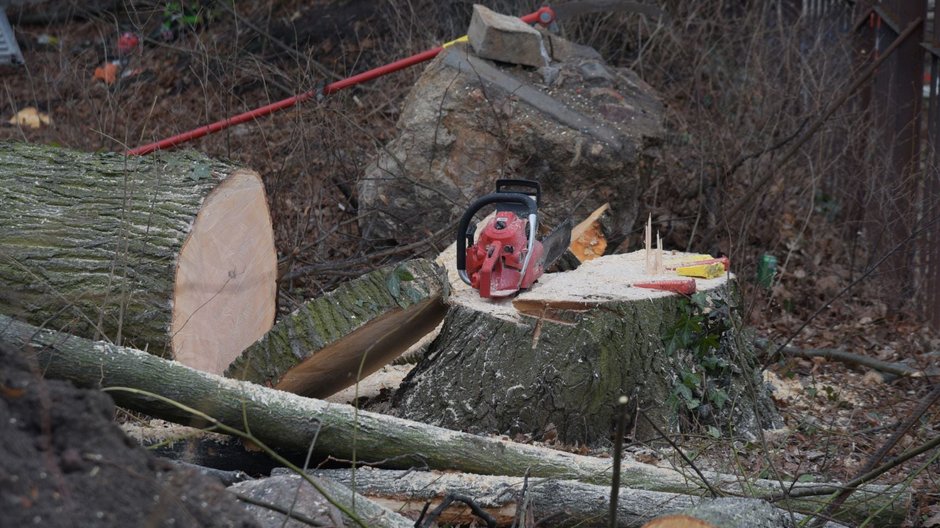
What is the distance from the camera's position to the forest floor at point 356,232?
4426 mm

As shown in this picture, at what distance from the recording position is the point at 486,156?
6.65 m

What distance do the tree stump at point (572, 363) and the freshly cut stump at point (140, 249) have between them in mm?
949

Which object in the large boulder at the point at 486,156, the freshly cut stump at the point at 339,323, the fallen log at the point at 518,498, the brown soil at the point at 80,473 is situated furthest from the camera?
the large boulder at the point at 486,156

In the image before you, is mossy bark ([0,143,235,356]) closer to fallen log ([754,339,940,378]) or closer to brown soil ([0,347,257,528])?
brown soil ([0,347,257,528])

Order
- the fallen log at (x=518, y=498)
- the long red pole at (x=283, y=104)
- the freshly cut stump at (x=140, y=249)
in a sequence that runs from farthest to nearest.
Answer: the long red pole at (x=283, y=104)
the freshly cut stump at (x=140, y=249)
the fallen log at (x=518, y=498)

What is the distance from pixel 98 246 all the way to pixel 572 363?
→ 2.09m

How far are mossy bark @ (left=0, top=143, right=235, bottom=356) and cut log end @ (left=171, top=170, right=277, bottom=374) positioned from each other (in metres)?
0.08

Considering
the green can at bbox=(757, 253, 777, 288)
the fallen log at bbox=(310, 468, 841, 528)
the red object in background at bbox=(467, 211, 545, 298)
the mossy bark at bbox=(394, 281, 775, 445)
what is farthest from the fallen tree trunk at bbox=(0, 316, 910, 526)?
the green can at bbox=(757, 253, 777, 288)

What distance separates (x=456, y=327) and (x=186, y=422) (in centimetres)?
125

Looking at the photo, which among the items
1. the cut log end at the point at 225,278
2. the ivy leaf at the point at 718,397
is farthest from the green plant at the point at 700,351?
the cut log end at the point at 225,278

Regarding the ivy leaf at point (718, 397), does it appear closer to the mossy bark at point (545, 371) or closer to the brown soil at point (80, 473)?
the mossy bark at point (545, 371)

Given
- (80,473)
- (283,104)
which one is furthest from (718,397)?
(283,104)

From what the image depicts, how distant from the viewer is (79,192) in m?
4.61

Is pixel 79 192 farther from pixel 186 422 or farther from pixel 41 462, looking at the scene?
pixel 41 462
